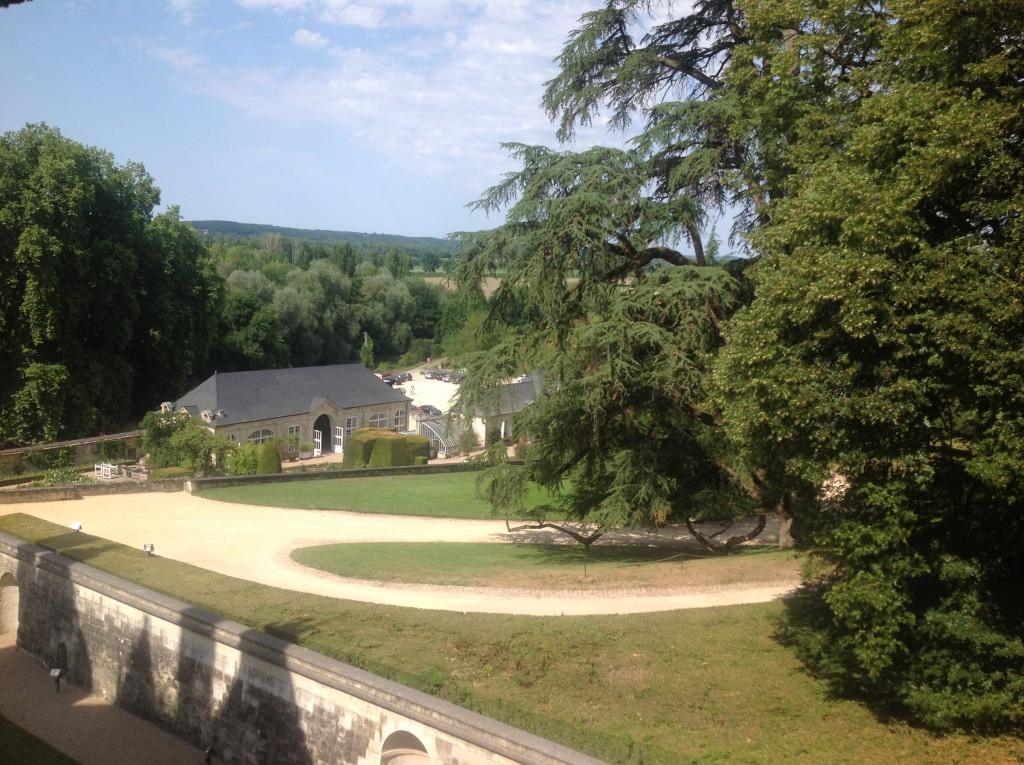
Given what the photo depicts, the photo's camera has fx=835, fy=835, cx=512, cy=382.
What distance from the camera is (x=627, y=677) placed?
1005 cm

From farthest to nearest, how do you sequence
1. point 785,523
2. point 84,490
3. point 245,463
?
point 245,463, point 84,490, point 785,523

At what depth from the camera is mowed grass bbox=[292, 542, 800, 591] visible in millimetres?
14477

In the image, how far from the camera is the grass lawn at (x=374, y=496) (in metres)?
24.0

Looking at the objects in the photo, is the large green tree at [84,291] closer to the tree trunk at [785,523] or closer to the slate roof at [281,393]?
the slate roof at [281,393]

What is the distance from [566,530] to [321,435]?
97.0 feet

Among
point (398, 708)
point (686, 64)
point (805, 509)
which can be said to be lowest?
point (398, 708)

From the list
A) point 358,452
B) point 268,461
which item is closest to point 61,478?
point 268,461

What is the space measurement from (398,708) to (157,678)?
5960mm

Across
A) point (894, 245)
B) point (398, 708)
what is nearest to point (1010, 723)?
point (894, 245)

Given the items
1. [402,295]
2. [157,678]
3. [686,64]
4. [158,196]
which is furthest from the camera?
[402,295]

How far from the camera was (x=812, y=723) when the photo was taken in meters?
8.78

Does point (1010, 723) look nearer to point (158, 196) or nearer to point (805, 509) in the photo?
point (805, 509)

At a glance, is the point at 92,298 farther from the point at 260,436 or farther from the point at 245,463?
the point at 245,463

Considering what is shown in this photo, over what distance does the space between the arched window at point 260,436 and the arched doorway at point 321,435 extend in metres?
2.93
